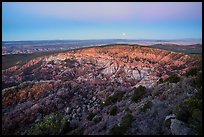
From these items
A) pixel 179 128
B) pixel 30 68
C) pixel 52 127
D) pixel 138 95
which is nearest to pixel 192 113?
pixel 179 128

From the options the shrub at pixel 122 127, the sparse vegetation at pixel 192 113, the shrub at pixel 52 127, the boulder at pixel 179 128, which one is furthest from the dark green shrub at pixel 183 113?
the shrub at pixel 52 127

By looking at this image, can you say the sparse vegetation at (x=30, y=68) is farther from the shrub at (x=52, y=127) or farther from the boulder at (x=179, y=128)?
the boulder at (x=179, y=128)

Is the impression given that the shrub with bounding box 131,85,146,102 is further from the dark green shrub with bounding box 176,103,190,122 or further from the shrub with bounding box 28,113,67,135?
the dark green shrub with bounding box 176,103,190,122

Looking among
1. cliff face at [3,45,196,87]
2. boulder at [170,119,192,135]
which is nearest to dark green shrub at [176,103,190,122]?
boulder at [170,119,192,135]

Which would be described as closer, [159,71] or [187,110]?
[187,110]

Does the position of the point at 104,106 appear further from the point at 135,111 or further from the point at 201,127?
the point at 201,127

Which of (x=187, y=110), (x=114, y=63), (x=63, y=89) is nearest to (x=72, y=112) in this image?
(x=63, y=89)

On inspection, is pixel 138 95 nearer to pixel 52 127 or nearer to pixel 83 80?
pixel 52 127

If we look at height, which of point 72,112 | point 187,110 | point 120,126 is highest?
point 187,110
